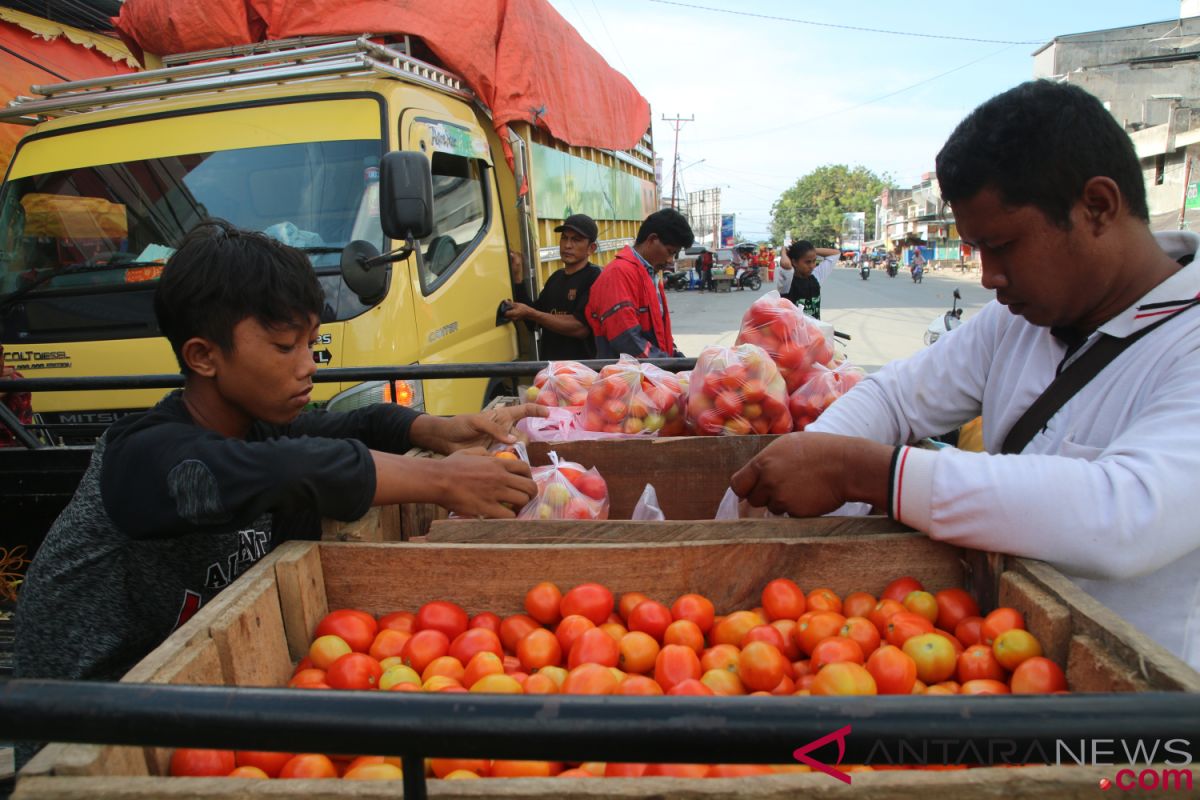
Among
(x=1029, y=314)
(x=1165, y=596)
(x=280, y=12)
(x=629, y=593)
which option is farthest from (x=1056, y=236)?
(x=280, y=12)

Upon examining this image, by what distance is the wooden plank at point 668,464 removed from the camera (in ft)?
8.06

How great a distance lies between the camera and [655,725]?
2.49 feet

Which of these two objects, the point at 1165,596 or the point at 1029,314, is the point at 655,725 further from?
the point at 1029,314

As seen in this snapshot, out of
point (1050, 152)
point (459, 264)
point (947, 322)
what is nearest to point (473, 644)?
point (1050, 152)

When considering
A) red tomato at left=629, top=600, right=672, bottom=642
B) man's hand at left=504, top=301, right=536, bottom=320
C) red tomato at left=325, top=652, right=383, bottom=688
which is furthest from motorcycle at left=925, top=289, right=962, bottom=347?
red tomato at left=325, top=652, right=383, bottom=688

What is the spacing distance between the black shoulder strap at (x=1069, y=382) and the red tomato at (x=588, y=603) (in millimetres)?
985

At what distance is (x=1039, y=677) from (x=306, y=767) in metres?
1.25

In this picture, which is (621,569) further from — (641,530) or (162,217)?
(162,217)

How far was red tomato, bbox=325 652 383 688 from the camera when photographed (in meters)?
1.54

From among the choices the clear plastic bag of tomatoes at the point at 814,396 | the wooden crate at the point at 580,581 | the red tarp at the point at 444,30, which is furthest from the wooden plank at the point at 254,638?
the red tarp at the point at 444,30

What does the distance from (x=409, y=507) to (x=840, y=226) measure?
115 meters

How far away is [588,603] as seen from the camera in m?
1.70

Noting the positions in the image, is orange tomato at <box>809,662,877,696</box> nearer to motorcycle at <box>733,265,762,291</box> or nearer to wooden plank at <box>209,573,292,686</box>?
wooden plank at <box>209,573,292,686</box>

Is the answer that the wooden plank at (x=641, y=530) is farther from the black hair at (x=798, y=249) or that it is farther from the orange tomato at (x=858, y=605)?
the black hair at (x=798, y=249)
